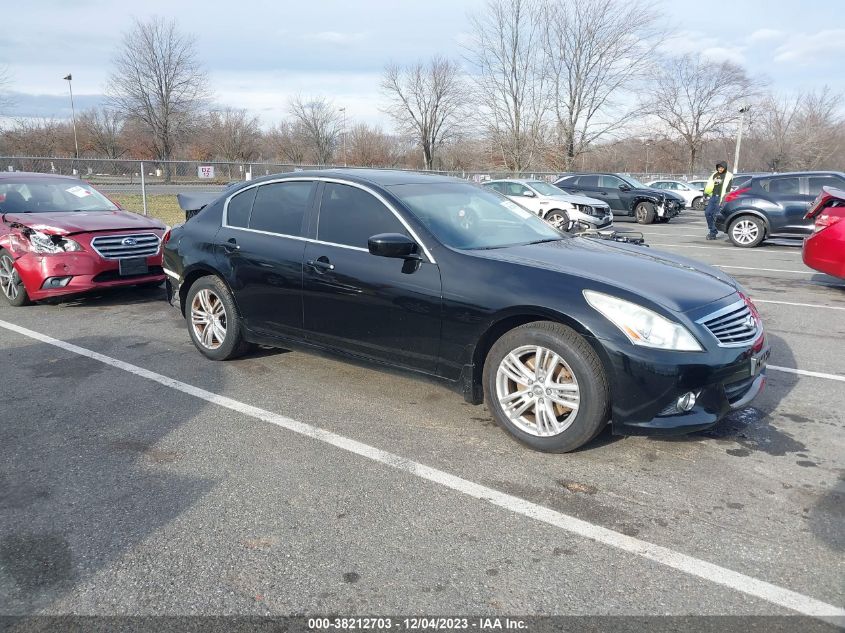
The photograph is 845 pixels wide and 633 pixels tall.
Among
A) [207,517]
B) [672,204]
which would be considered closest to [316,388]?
[207,517]

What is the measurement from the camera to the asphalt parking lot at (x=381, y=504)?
97.7 inches

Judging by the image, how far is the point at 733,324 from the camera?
3.71m

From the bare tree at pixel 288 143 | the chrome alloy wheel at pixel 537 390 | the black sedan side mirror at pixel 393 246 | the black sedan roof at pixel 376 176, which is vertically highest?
the bare tree at pixel 288 143

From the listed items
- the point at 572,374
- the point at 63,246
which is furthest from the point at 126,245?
the point at 572,374

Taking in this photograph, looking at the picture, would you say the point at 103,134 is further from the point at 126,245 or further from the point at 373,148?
the point at 126,245

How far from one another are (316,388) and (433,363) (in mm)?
1175

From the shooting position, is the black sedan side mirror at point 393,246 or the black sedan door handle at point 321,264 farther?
the black sedan door handle at point 321,264

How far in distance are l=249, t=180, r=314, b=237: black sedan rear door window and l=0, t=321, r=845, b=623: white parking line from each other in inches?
53.3

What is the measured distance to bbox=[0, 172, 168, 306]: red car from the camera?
7074 millimetres

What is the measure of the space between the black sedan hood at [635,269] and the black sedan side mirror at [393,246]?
1.47ft

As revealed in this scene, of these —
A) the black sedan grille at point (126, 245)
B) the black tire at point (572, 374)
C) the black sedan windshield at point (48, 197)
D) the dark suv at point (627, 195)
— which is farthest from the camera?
the dark suv at point (627, 195)

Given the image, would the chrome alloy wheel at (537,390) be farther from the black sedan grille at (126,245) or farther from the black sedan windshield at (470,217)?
the black sedan grille at (126,245)

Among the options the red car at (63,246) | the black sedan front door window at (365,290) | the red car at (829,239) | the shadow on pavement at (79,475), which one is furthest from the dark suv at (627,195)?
the shadow on pavement at (79,475)

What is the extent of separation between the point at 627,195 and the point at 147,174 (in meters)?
14.5
